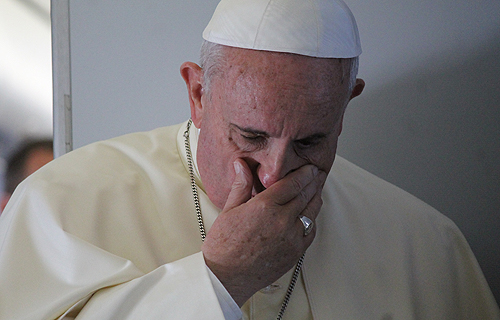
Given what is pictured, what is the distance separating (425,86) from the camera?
2270mm

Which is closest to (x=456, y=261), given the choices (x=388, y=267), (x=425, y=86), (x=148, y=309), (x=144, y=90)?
(x=388, y=267)

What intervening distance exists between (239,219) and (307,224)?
206 millimetres

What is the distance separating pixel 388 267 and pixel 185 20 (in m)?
1.52

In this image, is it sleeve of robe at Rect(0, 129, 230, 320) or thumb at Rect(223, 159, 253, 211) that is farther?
thumb at Rect(223, 159, 253, 211)

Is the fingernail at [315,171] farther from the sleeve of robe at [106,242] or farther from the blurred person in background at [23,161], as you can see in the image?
the blurred person in background at [23,161]

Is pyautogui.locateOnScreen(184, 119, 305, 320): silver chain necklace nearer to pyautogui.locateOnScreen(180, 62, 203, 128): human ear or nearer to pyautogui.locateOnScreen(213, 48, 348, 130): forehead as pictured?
pyautogui.locateOnScreen(180, 62, 203, 128): human ear

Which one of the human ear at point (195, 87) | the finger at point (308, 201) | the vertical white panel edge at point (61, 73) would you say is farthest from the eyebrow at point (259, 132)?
the vertical white panel edge at point (61, 73)

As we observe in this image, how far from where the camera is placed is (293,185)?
139 centimetres

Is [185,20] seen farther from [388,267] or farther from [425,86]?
[388,267]

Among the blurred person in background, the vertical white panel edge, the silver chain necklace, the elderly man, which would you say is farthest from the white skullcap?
the blurred person in background

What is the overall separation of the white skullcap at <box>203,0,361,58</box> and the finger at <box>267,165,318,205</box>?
0.34 m

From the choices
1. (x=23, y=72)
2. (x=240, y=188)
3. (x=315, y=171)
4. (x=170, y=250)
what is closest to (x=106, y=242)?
(x=170, y=250)

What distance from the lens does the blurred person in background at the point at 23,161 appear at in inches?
97.0

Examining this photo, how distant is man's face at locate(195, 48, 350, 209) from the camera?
136 centimetres
